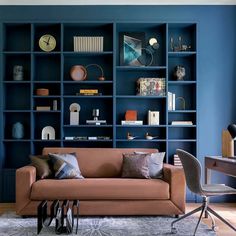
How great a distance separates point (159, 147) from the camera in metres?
5.40

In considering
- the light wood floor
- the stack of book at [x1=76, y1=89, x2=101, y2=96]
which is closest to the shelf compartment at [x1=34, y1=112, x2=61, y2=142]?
the stack of book at [x1=76, y1=89, x2=101, y2=96]

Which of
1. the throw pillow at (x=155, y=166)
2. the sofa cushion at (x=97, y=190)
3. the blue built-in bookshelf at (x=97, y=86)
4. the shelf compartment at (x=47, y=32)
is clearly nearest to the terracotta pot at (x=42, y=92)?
the blue built-in bookshelf at (x=97, y=86)

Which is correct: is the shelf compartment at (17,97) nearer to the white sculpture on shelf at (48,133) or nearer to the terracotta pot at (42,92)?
the terracotta pot at (42,92)

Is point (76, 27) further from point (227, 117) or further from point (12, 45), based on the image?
point (227, 117)

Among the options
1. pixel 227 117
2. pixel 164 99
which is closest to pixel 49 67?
pixel 164 99

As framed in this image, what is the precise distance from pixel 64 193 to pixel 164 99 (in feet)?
7.05

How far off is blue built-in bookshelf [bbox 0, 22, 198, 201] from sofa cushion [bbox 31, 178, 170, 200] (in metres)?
1.15

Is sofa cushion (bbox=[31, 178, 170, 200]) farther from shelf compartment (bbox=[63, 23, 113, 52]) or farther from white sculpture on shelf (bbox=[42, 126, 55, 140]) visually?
shelf compartment (bbox=[63, 23, 113, 52])

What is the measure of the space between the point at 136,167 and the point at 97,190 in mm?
648

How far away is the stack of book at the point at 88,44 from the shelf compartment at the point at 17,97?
1000 mm

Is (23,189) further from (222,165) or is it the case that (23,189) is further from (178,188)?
(222,165)

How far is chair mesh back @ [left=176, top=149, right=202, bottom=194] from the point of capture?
11.1 feet

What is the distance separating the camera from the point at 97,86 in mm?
5430

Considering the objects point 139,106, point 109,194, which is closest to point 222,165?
point 109,194
